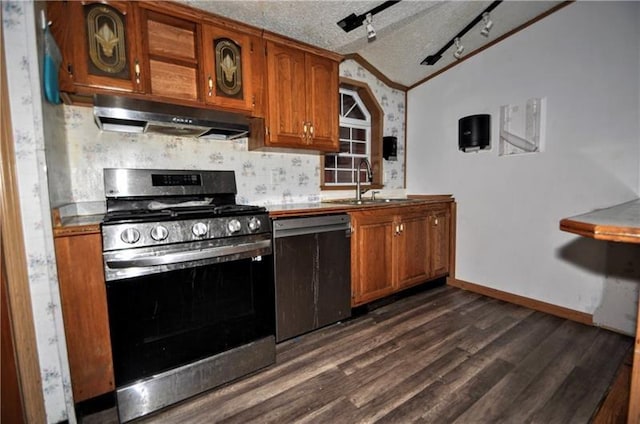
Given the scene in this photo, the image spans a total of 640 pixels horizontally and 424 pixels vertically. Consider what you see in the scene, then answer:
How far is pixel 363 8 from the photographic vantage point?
204 centimetres

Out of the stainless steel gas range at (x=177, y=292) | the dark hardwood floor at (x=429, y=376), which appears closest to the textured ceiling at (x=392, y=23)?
the stainless steel gas range at (x=177, y=292)

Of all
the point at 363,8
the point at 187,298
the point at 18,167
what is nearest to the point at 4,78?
the point at 18,167

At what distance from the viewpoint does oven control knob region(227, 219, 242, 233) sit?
1.67 metres

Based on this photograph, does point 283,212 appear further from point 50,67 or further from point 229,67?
point 50,67

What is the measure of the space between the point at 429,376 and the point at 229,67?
236cm

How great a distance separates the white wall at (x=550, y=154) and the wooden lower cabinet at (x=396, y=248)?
36 cm

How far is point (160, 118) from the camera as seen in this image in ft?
5.36

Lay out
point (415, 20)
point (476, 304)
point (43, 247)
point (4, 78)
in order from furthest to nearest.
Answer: point (476, 304)
point (415, 20)
point (43, 247)
point (4, 78)

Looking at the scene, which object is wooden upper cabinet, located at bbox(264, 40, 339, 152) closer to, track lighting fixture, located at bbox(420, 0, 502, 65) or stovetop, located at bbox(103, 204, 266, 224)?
stovetop, located at bbox(103, 204, 266, 224)

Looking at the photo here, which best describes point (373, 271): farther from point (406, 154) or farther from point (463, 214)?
point (406, 154)

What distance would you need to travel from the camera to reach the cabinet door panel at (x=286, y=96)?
216cm

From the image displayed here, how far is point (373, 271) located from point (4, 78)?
95.3 inches

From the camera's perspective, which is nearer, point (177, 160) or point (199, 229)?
point (199, 229)

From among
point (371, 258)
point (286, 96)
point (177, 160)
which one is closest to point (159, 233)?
point (177, 160)
